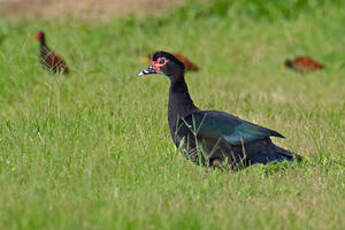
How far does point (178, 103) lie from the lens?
20.2ft

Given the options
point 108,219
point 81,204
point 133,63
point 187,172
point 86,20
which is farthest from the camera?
point 86,20

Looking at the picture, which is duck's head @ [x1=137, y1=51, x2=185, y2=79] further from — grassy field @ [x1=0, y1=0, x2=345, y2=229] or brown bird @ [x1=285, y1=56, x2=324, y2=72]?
brown bird @ [x1=285, y1=56, x2=324, y2=72]

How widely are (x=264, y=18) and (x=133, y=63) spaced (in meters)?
3.89

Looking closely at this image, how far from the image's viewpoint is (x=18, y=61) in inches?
319

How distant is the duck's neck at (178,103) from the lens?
6102mm

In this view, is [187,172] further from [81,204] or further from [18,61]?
[18,61]

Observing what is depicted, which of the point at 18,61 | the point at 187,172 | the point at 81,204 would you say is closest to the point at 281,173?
the point at 187,172

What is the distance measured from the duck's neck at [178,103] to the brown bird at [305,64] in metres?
5.59

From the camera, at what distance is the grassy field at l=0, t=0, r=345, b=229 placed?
451cm

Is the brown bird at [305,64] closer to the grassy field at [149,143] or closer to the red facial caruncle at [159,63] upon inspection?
the grassy field at [149,143]

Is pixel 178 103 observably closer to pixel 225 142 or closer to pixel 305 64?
pixel 225 142

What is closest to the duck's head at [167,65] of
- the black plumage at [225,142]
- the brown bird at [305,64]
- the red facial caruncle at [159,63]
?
the red facial caruncle at [159,63]

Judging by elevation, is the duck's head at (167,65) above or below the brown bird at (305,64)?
above

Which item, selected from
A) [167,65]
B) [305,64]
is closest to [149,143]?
[167,65]
